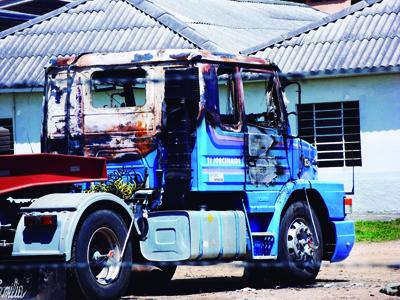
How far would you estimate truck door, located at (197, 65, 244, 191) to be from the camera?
12945mm

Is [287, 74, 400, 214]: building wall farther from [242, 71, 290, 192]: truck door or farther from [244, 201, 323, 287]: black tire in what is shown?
[242, 71, 290, 192]: truck door

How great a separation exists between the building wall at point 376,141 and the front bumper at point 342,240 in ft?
29.1

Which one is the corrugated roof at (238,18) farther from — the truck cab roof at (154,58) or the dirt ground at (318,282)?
the truck cab roof at (154,58)

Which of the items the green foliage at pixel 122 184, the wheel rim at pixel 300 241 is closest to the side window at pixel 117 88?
the green foliage at pixel 122 184

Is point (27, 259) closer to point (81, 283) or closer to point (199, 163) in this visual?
point (81, 283)

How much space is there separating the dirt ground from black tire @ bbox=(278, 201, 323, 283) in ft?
0.62

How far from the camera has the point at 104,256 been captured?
1205 cm

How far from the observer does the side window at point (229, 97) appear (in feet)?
44.0

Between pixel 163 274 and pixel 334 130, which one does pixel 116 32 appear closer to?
pixel 334 130

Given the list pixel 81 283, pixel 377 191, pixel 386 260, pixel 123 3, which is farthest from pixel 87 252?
pixel 123 3

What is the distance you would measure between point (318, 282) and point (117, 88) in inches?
141

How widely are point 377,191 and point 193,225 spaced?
38.3 ft

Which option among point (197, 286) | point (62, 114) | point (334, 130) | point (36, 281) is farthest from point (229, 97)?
point (334, 130)

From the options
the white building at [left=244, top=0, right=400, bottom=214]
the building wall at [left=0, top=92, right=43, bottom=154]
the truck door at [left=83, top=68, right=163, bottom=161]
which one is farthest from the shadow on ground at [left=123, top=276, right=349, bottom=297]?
the building wall at [left=0, top=92, right=43, bottom=154]
